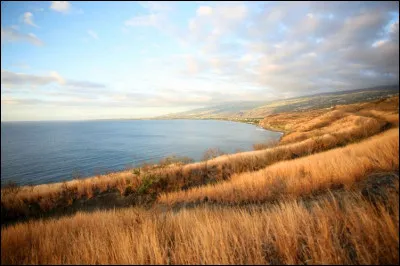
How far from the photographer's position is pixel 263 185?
24.2 ft

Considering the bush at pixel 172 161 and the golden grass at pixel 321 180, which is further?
the bush at pixel 172 161

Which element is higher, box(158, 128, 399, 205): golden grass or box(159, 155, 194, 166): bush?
box(158, 128, 399, 205): golden grass

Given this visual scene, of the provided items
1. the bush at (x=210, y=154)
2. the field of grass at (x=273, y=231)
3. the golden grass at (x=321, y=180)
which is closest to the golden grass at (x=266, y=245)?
the field of grass at (x=273, y=231)

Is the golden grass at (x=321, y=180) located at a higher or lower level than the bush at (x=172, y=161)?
higher

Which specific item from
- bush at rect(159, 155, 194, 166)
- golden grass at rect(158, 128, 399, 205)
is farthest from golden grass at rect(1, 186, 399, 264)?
bush at rect(159, 155, 194, 166)

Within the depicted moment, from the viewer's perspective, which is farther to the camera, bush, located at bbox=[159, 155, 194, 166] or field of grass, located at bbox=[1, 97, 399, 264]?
bush, located at bbox=[159, 155, 194, 166]

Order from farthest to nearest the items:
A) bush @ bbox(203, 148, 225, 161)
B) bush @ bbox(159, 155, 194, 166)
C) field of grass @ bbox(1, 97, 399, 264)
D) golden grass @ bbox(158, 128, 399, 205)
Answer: bush @ bbox(203, 148, 225, 161)
bush @ bbox(159, 155, 194, 166)
golden grass @ bbox(158, 128, 399, 205)
field of grass @ bbox(1, 97, 399, 264)

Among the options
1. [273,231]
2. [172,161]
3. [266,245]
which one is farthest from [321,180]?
[172,161]

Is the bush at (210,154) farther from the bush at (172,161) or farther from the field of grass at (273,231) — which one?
the field of grass at (273,231)

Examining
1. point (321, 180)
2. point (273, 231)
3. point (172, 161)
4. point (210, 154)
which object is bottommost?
point (172, 161)

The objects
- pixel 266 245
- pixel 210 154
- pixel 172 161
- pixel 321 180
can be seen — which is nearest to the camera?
pixel 266 245

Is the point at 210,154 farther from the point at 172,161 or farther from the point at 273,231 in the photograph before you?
the point at 273,231

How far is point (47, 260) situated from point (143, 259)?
1358 mm

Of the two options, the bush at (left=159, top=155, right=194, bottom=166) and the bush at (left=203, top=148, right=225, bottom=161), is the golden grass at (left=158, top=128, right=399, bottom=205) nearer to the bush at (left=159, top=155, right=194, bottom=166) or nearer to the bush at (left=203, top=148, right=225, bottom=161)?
the bush at (left=159, top=155, right=194, bottom=166)
